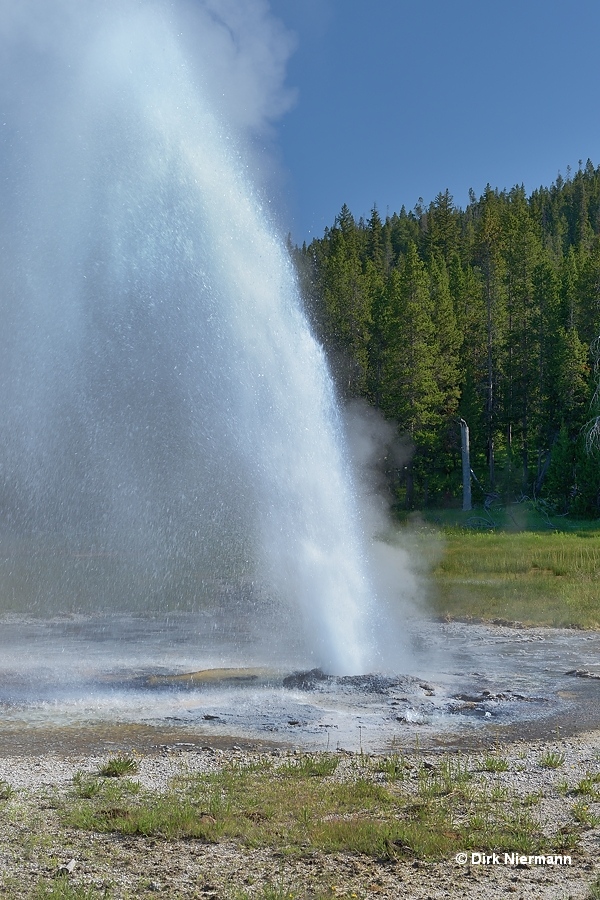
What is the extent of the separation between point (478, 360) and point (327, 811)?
183 ft

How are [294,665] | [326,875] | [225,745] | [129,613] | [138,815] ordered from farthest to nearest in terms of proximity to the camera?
[129,613] < [294,665] < [225,745] < [138,815] < [326,875]

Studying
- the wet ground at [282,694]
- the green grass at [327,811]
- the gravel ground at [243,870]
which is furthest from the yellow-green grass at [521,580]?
the gravel ground at [243,870]

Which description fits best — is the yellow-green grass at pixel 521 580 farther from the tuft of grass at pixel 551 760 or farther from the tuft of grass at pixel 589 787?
the tuft of grass at pixel 589 787

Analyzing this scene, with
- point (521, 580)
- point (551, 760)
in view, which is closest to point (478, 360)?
point (521, 580)

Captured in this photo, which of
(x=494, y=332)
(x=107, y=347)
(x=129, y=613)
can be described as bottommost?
(x=129, y=613)

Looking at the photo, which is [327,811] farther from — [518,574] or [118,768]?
[518,574]

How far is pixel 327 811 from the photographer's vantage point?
24.3 ft

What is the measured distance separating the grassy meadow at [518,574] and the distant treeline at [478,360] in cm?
1201

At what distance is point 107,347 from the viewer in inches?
1647

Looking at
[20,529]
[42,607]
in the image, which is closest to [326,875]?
[42,607]

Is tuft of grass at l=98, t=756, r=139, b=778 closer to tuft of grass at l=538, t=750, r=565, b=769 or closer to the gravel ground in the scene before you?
the gravel ground

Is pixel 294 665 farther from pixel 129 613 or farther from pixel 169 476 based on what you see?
pixel 169 476

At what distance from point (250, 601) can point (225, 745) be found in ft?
41.8

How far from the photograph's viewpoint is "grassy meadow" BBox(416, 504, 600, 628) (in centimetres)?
2020
